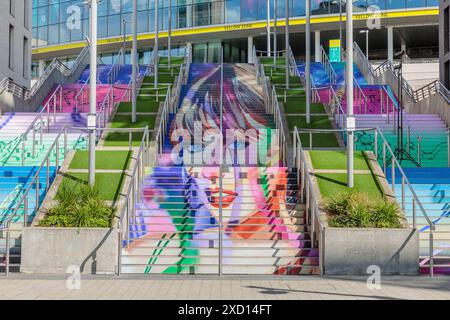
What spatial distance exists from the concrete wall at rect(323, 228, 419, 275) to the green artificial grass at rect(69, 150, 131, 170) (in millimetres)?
5576

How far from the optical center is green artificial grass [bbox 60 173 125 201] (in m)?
13.2

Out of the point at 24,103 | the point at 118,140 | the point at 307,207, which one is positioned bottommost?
the point at 307,207

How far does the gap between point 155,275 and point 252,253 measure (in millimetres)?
2037

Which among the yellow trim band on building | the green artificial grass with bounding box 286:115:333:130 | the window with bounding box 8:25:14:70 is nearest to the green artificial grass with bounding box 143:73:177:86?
the window with bounding box 8:25:14:70

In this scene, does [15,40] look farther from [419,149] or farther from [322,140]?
[419,149]

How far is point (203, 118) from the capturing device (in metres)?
24.6

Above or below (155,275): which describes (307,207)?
above

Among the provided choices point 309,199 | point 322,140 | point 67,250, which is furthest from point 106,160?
point 322,140

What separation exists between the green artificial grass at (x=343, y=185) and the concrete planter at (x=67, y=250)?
15.0 ft

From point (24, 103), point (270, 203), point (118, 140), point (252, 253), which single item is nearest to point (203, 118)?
point (118, 140)

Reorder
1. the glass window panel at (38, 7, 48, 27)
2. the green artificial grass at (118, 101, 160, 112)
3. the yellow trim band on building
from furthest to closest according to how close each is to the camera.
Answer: the glass window panel at (38, 7, 48, 27), the yellow trim band on building, the green artificial grass at (118, 101, 160, 112)

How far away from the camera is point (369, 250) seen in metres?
11.5

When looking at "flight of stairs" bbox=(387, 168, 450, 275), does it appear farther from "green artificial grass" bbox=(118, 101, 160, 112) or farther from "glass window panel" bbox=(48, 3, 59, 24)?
"glass window panel" bbox=(48, 3, 59, 24)

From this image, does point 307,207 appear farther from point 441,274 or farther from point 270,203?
point 441,274
